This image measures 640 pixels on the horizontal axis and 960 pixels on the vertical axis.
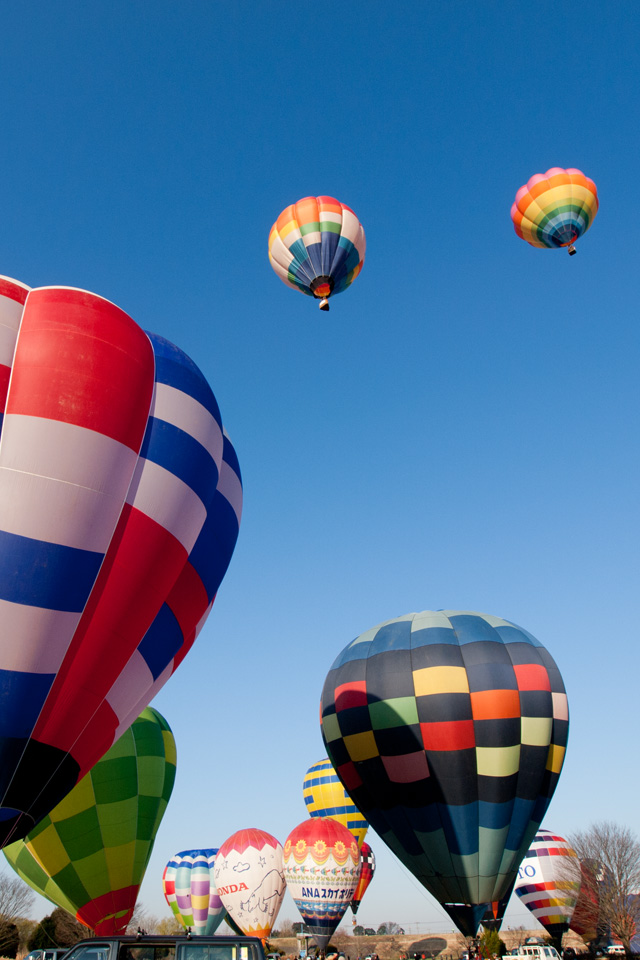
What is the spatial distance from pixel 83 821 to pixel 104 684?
753 centimetres

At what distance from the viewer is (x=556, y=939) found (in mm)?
28797

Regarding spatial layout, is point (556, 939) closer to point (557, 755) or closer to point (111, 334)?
point (557, 755)

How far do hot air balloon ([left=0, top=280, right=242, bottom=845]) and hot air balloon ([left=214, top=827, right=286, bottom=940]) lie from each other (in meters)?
15.4

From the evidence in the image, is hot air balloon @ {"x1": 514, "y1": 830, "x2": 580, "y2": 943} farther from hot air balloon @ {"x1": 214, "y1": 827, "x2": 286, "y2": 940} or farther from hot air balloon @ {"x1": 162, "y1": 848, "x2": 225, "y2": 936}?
hot air balloon @ {"x1": 162, "y1": 848, "x2": 225, "y2": 936}

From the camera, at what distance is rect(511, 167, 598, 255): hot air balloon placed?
2200cm

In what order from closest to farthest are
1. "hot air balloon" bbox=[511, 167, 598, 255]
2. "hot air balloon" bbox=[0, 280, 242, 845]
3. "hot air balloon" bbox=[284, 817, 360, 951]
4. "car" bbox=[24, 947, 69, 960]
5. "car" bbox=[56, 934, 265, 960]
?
"car" bbox=[56, 934, 265, 960] → "hot air balloon" bbox=[0, 280, 242, 845] → "car" bbox=[24, 947, 69, 960] → "hot air balloon" bbox=[284, 817, 360, 951] → "hot air balloon" bbox=[511, 167, 598, 255]

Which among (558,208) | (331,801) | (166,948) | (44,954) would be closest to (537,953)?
(331,801)

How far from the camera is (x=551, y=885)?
28.5m

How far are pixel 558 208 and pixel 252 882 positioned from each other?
2174 cm

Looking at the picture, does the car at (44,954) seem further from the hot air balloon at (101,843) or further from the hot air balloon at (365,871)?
the hot air balloon at (365,871)

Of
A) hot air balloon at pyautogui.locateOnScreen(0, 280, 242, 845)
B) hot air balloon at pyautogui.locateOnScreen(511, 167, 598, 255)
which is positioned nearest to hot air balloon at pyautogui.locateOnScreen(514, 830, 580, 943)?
hot air balloon at pyautogui.locateOnScreen(511, 167, 598, 255)

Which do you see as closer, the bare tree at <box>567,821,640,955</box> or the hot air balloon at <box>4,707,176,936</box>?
the hot air balloon at <box>4,707,176,936</box>

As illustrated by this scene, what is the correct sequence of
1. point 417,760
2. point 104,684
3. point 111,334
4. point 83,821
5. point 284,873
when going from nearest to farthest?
point 104,684 → point 111,334 → point 83,821 → point 417,760 → point 284,873

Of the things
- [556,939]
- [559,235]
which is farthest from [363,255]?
[556,939]
